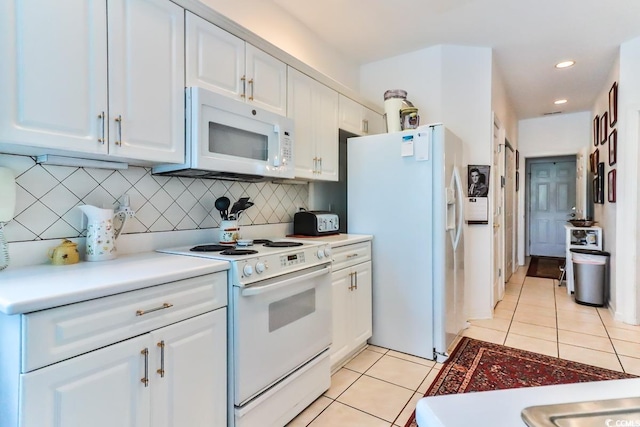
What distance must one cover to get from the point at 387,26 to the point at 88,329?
3.12 meters

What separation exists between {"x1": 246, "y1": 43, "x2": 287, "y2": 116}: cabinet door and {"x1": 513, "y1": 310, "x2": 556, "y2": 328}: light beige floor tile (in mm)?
3069

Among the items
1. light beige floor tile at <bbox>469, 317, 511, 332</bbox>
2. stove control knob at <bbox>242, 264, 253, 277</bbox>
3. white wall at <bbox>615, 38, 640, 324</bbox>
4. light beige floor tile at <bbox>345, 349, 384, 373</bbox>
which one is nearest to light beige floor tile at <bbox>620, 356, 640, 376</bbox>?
light beige floor tile at <bbox>469, 317, 511, 332</bbox>

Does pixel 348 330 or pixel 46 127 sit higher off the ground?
pixel 46 127

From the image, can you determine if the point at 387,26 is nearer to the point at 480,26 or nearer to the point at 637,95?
the point at 480,26

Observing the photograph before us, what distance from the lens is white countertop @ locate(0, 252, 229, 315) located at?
964 mm

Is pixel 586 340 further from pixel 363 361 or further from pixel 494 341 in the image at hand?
pixel 363 361

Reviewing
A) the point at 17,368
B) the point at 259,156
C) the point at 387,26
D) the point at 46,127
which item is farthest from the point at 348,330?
the point at 387,26

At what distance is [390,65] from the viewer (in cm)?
368

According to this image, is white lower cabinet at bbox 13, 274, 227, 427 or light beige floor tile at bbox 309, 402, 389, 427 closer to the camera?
white lower cabinet at bbox 13, 274, 227, 427

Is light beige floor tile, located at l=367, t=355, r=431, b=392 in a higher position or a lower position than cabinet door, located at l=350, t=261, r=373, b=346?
→ lower

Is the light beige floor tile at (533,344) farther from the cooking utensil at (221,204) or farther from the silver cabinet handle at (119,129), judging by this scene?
the silver cabinet handle at (119,129)

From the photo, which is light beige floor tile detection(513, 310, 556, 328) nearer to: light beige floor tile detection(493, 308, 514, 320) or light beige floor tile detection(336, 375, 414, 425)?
light beige floor tile detection(493, 308, 514, 320)

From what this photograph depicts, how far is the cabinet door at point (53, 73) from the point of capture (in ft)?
3.89

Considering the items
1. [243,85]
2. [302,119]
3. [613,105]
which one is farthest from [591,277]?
[243,85]
